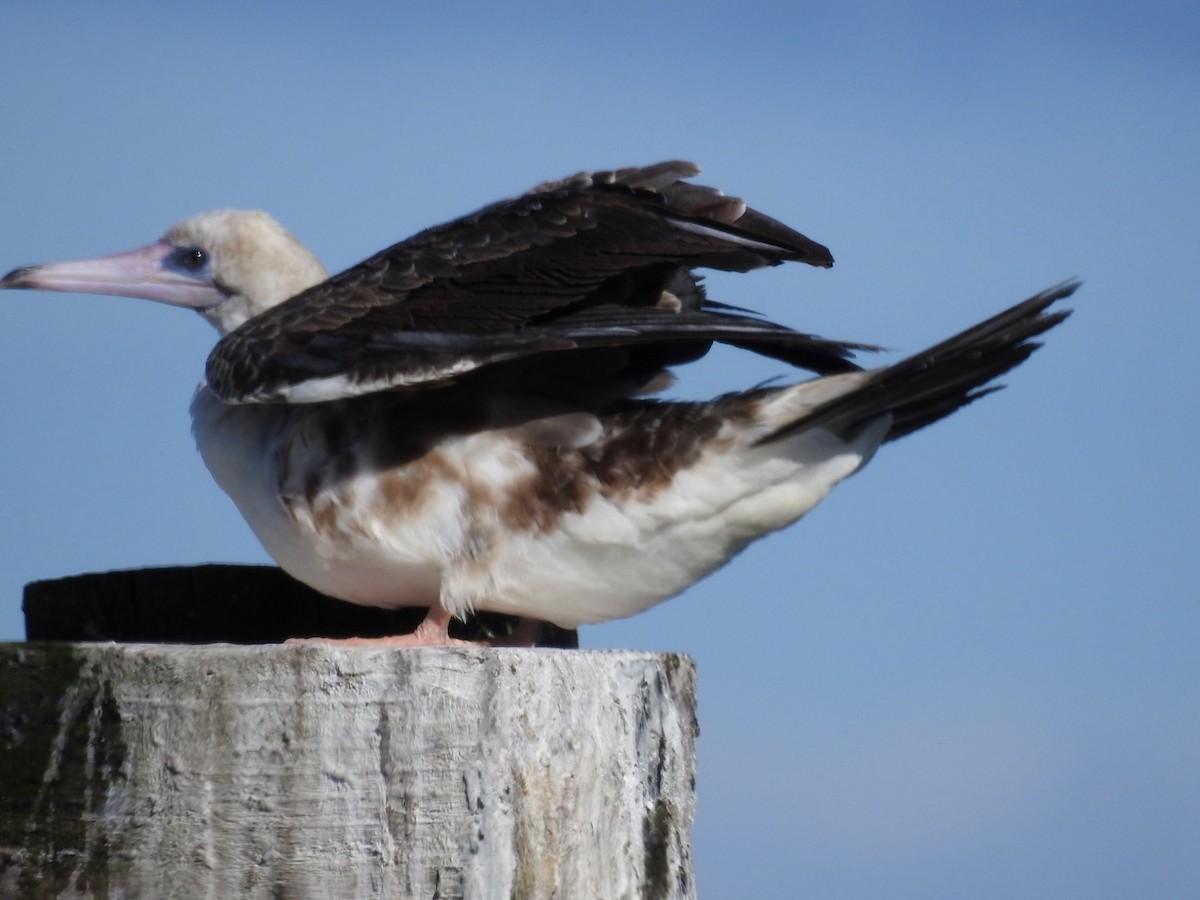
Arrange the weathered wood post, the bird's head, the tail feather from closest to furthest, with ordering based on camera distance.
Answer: the weathered wood post → the tail feather → the bird's head

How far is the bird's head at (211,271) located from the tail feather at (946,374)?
2.21 meters

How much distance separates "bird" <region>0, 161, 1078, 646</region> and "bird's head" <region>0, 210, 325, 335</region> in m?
1.05

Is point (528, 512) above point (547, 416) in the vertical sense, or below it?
below

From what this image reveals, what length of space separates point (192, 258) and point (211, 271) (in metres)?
0.09

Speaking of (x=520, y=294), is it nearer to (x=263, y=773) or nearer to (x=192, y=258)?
(x=263, y=773)

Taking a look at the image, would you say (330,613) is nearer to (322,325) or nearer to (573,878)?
(322,325)

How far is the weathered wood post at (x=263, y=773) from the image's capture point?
11.5ft

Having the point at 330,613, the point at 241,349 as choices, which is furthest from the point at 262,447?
the point at 330,613

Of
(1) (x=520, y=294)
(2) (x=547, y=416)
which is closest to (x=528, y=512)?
(2) (x=547, y=416)

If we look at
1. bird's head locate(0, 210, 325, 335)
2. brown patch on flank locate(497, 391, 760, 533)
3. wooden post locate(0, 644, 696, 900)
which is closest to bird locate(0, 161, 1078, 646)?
brown patch on flank locate(497, 391, 760, 533)

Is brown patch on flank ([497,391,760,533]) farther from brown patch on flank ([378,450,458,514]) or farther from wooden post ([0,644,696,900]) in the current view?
wooden post ([0,644,696,900])

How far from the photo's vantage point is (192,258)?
6.08 metres

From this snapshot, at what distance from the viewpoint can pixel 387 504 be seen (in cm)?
479

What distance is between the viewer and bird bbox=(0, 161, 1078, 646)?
4617 mm
